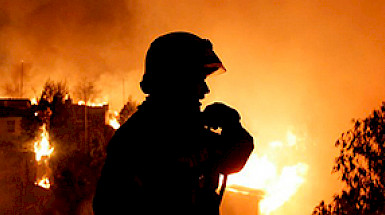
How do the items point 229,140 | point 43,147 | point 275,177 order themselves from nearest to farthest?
point 229,140 → point 43,147 → point 275,177

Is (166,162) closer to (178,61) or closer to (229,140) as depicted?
(229,140)

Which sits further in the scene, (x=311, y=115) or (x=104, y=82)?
(x=104, y=82)

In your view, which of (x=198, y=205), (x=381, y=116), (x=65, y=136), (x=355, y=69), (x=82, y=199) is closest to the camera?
(x=198, y=205)

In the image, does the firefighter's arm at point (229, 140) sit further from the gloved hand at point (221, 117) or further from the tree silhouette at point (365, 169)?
the tree silhouette at point (365, 169)

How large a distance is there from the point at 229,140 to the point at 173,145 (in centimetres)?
38

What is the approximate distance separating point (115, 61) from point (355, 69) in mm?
38186

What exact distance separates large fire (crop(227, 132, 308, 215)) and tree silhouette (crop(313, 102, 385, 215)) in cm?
3282

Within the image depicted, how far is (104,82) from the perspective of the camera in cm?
5353

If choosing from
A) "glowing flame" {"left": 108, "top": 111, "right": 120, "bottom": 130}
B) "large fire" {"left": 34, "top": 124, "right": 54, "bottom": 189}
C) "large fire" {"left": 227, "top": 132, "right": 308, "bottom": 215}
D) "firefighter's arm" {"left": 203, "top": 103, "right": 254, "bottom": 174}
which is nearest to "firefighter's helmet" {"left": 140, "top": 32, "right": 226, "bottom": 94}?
"firefighter's arm" {"left": 203, "top": 103, "right": 254, "bottom": 174}

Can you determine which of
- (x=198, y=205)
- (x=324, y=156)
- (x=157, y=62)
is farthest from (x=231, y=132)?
(x=324, y=156)

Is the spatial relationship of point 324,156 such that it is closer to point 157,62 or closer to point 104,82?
point 104,82

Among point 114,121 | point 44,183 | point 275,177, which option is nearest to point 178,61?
point 44,183

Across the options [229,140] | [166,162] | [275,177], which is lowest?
[275,177]

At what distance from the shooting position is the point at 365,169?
798 centimetres
